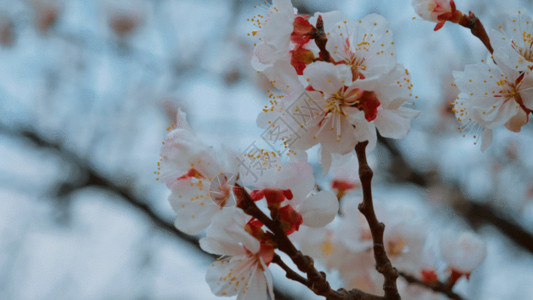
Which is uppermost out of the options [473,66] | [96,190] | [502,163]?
[473,66]

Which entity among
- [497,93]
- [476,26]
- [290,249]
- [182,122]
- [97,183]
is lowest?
[97,183]

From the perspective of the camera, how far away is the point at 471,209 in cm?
312

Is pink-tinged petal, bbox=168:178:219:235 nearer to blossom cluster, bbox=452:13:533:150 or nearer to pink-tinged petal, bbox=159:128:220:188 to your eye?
pink-tinged petal, bbox=159:128:220:188

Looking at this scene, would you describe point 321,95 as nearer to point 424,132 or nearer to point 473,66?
point 473,66

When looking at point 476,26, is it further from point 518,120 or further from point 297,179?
point 297,179

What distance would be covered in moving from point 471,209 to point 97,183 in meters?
2.04

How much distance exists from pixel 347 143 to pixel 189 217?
1.11 feet

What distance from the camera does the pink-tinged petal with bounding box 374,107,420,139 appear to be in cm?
117

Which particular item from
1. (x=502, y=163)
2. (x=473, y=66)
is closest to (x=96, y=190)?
(x=473, y=66)

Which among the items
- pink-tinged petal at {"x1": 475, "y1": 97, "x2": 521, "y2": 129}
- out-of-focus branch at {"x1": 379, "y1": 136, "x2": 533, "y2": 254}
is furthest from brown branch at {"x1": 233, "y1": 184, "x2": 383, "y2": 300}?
out-of-focus branch at {"x1": 379, "y1": 136, "x2": 533, "y2": 254}

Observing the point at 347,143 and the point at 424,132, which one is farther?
the point at 424,132

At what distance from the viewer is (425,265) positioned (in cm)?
193

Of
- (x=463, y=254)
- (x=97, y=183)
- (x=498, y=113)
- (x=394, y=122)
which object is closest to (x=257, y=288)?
(x=394, y=122)

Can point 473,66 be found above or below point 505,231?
above
